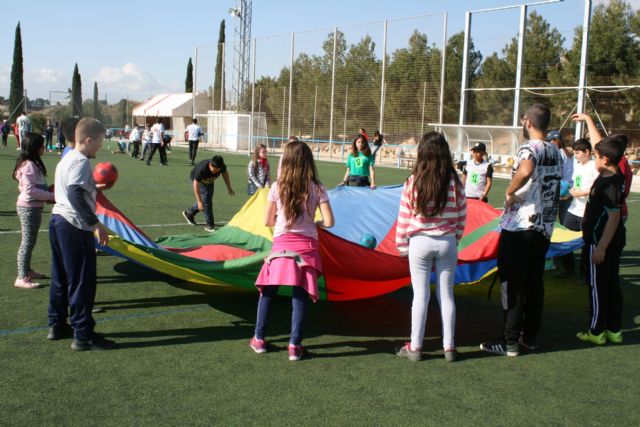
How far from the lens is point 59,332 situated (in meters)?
5.00

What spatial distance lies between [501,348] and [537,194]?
126 cm

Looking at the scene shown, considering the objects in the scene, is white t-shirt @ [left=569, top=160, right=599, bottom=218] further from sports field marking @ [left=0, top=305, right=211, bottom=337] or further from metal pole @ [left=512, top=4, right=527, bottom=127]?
metal pole @ [left=512, top=4, right=527, bottom=127]

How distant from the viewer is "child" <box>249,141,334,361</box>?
462 centimetres

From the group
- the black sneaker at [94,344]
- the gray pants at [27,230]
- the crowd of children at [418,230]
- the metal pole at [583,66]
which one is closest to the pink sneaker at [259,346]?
the crowd of children at [418,230]

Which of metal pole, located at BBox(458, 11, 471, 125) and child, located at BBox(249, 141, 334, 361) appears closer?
child, located at BBox(249, 141, 334, 361)

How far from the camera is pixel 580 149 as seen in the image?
7430 mm

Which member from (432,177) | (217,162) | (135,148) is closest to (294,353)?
(432,177)

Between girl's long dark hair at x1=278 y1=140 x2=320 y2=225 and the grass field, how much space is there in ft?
3.73

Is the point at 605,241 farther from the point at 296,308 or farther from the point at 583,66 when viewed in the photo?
the point at 583,66

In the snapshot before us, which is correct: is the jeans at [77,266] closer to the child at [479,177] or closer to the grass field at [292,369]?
the grass field at [292,369]

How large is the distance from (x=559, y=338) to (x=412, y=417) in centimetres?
228

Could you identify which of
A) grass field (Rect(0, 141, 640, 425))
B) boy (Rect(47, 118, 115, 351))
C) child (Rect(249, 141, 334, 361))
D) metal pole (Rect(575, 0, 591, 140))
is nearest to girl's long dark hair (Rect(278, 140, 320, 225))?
child (Rect(249, 141, 334, 361))

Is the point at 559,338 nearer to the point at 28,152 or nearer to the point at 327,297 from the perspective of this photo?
the point at 327,297

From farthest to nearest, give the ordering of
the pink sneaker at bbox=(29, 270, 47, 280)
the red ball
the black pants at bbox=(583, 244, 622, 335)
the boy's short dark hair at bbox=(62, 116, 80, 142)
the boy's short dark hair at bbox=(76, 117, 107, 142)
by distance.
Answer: the pink sneaker at bbox=(29, 270, 47, 280) < the red ball < the boy's short dark hair at bbox=(62, 116, 80, 142) < the black pants at bbox=(583, 244, 622, 335) < the boy's short dark hair at bbox=(76, 117, 107, 142)
